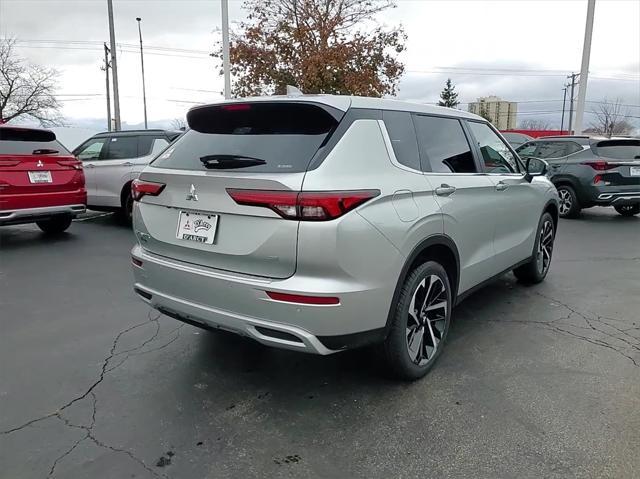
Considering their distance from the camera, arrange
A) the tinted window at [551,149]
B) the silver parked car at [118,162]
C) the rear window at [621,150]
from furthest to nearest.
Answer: the tinted window at [551,149], the rear window at [621,150], the silver parked car at [118,162]

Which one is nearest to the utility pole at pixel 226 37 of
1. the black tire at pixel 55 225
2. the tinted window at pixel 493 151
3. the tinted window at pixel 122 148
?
the tinted window at pixel 122 148

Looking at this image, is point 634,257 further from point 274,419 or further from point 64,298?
point 64,298

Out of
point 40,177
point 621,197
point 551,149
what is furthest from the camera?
point 551,149

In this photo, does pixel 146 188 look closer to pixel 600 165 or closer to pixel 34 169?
pixel 34 169

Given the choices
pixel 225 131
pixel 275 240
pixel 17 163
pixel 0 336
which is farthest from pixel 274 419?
pixel 17 163

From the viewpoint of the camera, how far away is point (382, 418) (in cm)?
274

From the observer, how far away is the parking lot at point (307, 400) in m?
2.37

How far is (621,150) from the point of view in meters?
9.64

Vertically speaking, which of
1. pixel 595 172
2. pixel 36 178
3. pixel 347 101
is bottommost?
pixel 595 172

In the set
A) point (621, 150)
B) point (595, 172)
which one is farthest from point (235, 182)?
point (621, 150)

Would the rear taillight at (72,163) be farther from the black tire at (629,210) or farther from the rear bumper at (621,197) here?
the black tire at (629,210)

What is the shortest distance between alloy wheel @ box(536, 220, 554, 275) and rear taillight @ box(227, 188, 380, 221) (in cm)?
340

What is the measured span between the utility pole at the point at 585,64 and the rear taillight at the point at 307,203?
1680 cm

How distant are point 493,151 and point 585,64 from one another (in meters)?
14.5
